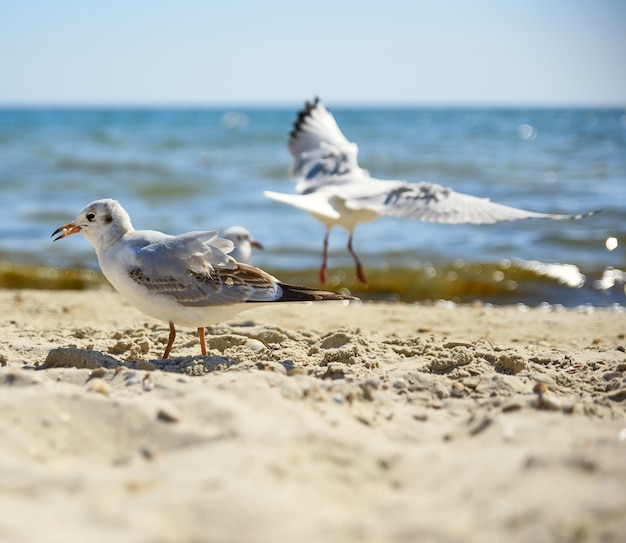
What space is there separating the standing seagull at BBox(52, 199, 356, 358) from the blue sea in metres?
4.54

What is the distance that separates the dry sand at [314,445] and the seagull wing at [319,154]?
3551 millimetres

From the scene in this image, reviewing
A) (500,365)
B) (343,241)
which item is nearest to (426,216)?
(500,365)

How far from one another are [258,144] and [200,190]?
43.3ft

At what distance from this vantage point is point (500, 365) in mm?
4008

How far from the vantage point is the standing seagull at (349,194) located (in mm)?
5934

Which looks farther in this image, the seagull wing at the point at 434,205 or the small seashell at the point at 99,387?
the seagull wing at the point at 434,205

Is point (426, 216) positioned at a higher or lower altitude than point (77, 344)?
higher

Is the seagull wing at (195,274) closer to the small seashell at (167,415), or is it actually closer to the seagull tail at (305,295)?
the seagull tail at (305,295)

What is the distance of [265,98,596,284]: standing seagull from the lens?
19.5ft

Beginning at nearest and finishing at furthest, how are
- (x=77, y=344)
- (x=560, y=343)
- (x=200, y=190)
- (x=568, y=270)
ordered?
(x=77, y=344)
(x=560, y=343)
(x=568, y=270)
(x=200, y=190)

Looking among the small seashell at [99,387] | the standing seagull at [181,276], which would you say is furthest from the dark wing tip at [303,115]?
the small seashell at [99,387]

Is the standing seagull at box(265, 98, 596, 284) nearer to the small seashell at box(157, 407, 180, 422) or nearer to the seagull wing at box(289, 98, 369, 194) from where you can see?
the seagull wing at box(289, 98, 369, 194)

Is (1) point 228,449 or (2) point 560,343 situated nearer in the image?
(1) point 228,449

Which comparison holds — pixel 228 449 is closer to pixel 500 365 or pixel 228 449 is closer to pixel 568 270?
pixel 500 365
